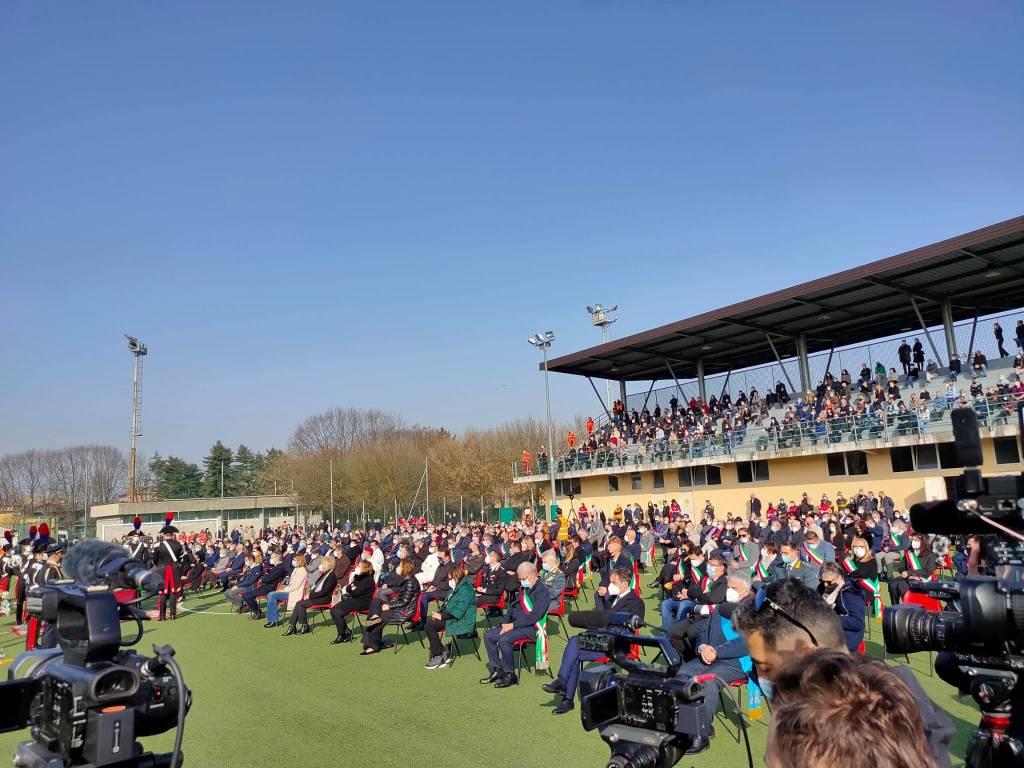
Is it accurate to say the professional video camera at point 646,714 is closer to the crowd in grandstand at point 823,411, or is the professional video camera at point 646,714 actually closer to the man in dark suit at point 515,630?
the man in dark suit at point 515,630

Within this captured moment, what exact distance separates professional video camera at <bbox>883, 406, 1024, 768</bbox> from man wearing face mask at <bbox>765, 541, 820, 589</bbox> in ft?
20.7

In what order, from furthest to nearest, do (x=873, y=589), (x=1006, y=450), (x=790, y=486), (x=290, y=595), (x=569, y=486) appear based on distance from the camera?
(x=569, y=486)
(x=790, y=486)
(x=1006, y=450)
(x=290, y=595)
(x=873, y=589)

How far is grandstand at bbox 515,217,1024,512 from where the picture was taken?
2464 cm

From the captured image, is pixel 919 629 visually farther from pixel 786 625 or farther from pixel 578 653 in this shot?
pixel 578 653

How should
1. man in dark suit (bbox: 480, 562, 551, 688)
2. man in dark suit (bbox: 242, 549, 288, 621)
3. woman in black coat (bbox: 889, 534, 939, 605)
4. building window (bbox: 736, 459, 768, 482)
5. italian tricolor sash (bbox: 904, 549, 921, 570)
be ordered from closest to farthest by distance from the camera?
man in dark suit (bbox: 480, 562, 551, 688)
woman in black coat (bbox: 889, 534, 939, 605)
italian tricolor sash (bbox: 904, 549, 921, 570)
man in dark suit (bbox: 242, 549, 288, 621)
building window (bbox: 736, 459, 768, 482)

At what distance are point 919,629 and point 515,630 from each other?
5971mm

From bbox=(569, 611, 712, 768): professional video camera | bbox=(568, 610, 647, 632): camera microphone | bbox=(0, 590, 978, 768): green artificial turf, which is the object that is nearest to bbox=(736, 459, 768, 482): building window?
bbox=(0, 590, 978, 768): green artificial turf

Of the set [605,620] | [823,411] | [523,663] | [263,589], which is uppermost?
[823,411]

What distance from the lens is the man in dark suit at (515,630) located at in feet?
26.8

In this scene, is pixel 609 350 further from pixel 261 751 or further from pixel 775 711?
pixel 775 711

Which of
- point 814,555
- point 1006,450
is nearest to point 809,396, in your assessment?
point 1006,450

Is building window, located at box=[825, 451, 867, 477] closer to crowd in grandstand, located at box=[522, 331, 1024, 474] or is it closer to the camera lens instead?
crowd in grandstand, located at box=[522, 331, 1024, 474]

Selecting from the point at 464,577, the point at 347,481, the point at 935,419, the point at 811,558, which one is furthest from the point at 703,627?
the point at 347,481

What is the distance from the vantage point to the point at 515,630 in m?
8.46
